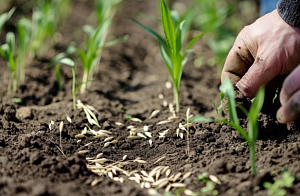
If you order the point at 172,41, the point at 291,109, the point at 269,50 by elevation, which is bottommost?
the point at 291,109

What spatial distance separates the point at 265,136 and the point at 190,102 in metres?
0.93

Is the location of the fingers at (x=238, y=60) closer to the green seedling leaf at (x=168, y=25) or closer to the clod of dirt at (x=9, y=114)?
the green seedling leaf at (x=168, y=25)

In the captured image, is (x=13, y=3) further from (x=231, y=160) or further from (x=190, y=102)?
(x=231, y=160)

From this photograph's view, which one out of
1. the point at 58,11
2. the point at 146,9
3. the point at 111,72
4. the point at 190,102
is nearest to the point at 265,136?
the point at 190,102

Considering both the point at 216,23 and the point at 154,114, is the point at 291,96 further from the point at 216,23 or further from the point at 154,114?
the point at 216,23

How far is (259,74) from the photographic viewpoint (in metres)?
2.06

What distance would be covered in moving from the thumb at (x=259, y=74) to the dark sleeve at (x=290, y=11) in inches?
9.3

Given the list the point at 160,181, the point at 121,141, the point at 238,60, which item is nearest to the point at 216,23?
the point at 238,60

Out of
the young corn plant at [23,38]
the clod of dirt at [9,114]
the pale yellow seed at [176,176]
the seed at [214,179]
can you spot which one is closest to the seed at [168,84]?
the young corn plant at [23,38]

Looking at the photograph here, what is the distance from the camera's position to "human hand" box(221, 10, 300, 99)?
2.04 metres

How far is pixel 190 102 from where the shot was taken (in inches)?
115

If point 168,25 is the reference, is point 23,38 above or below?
above

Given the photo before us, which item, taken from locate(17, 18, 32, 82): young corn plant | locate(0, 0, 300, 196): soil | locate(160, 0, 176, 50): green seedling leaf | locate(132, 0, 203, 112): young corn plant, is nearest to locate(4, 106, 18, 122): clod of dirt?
locate(0, 0, 300, 196): soil

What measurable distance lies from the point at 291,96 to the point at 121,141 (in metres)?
1.05
